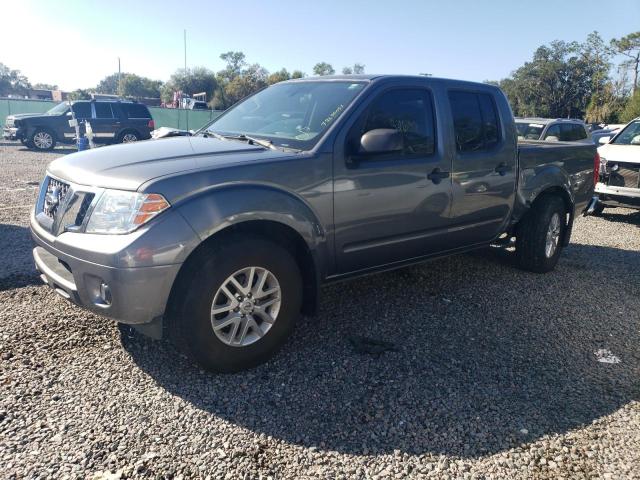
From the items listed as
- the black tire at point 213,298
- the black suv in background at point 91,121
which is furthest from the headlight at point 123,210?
the black suv in background at point 91,121

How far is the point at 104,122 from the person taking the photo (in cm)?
1722

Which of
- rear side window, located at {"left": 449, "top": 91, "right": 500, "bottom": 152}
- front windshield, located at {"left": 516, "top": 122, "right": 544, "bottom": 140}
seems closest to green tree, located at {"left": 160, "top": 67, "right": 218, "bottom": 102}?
front windshield, located at {"left": 516, "top": 122, "right": 544, "bottom": 140}

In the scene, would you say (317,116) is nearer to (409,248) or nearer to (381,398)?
(409,248)

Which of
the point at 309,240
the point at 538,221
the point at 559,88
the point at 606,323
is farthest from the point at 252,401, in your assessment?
the point at 559,88

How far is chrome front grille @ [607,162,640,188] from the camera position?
8.25 meters

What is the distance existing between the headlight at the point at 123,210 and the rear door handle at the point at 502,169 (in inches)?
122

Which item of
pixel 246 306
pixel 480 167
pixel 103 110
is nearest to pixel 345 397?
pixel 246 306

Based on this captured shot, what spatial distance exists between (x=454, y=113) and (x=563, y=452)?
274 centimetres

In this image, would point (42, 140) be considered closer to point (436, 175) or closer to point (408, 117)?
point (408, 117)

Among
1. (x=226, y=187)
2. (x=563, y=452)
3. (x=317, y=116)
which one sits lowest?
(x=563, y=452)

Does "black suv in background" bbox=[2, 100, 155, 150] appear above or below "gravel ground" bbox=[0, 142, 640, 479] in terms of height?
above

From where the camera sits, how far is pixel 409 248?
3943mm

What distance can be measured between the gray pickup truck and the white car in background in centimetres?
472

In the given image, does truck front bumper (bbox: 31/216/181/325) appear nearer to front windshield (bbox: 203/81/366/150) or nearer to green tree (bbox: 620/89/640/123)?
front windshield (bbox: 203/81/366/150)
